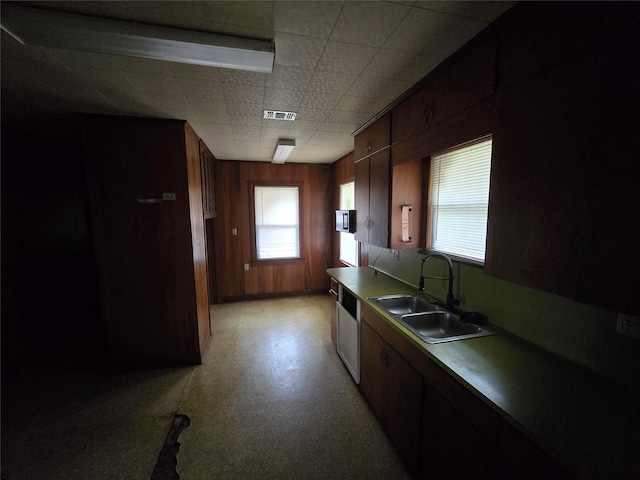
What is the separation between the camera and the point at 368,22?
3.90 ft

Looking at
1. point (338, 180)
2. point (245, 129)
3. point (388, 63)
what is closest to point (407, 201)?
point (388, 63)

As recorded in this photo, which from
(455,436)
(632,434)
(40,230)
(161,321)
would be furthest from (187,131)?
(632,434)

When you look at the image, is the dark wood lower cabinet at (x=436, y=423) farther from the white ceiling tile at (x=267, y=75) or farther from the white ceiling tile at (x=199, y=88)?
the white ceiling tile at (x=199, y=88)

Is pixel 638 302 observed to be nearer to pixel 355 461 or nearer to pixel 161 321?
pixel 355 461

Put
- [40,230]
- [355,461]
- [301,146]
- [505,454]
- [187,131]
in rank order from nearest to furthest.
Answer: [505,454] < [355,461] < [187,131] < [40,230] < [301,146]

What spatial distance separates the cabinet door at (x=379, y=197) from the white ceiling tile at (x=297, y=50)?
1036 mm

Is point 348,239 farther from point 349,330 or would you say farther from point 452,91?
point 452,91

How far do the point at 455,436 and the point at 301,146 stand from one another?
11.0ft

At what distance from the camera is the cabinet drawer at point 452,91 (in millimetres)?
1270

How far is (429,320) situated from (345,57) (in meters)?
1.86

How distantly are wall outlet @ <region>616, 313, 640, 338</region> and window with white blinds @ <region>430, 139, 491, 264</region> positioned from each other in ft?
2.30

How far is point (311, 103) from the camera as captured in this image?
2107mm

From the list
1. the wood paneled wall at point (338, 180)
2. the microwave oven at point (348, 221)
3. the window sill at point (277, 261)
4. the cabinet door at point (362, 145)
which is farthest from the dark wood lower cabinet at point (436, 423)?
the window sill at point (277, 261)

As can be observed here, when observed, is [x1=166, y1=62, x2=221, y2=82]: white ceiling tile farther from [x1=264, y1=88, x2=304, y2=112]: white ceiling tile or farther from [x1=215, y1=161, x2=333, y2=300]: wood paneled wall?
[x1=215, y1=161, x2=333, y2=300]: wood paneled wall
